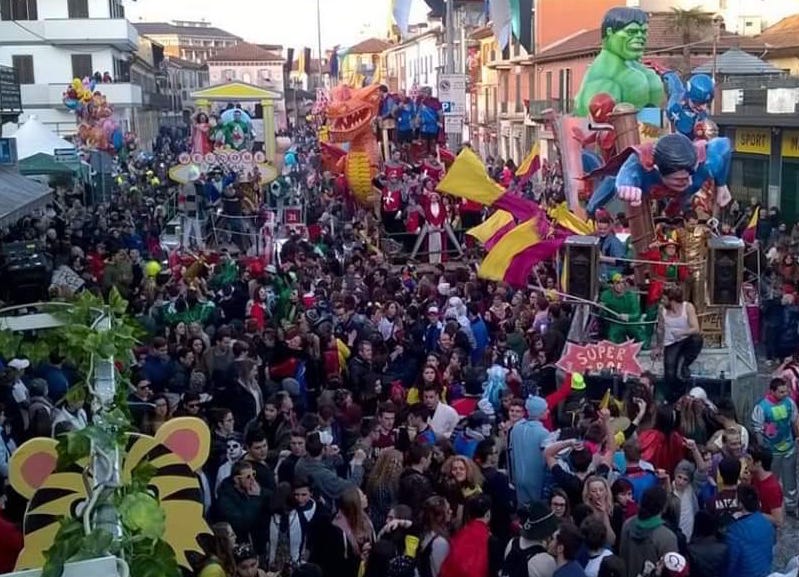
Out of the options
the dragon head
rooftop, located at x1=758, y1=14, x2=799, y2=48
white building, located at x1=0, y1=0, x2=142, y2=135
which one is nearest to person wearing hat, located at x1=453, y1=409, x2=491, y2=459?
the dragon head

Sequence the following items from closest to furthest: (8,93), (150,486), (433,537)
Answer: (150,486)
(433,537)
(8,93)

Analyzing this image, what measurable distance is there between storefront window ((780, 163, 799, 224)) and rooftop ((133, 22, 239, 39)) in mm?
103693

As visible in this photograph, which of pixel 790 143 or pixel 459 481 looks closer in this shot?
pixel 459 481

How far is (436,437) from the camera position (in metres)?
7.85

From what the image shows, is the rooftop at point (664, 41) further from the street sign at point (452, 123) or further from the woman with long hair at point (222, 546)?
the woman with long hair at point (222, 546)

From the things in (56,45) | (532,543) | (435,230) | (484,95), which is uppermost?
(56,45)

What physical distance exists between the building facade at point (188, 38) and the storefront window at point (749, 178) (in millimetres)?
96220

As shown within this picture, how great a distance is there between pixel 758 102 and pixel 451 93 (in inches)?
292

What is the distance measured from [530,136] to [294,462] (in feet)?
142

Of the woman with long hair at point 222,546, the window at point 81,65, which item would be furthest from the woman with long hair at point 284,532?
the window at point 81,65

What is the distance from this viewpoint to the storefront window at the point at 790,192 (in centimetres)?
2489

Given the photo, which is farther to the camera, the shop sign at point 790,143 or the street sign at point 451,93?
the shop sign at point 790,143

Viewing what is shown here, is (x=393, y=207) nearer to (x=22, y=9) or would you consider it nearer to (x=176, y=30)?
(x=22, y=9)

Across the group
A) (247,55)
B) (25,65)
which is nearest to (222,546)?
(25,65)
